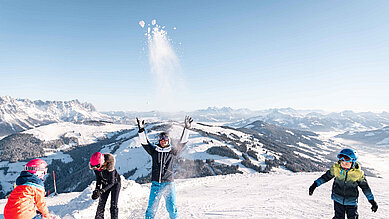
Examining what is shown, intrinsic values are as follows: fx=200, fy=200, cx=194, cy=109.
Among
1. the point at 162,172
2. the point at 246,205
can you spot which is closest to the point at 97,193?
the point at 162,172

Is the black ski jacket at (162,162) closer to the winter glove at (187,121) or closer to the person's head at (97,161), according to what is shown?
the winter glove at (187,121)

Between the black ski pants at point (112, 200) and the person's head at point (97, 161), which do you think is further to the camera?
the black ski pants at point (112, 200)

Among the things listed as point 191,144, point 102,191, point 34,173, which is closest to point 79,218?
point 102,191

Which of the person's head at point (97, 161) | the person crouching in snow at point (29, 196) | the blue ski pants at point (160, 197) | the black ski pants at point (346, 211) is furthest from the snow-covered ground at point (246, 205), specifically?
the person crouching in snow at point (29, 196)

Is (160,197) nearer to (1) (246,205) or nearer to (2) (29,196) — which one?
(2) (29,196)

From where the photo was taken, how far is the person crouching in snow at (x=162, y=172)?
596 centimetres

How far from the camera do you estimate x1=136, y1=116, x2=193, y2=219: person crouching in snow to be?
19.6 ft

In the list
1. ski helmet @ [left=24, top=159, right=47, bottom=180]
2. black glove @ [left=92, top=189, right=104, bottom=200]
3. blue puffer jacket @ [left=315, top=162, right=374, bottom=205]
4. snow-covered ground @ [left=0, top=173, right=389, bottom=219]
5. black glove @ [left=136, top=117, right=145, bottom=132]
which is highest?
black glove @ [left=136, top=117, right=145, bottom=132]

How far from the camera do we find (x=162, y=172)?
20.1 feet

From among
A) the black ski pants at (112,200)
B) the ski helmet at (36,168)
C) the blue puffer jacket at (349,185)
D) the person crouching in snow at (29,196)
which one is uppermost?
the ski helmet at (36,168)

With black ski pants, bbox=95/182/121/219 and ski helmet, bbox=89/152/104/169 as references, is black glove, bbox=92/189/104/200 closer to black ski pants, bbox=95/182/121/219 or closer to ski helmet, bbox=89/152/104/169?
black ski pants, bbox=95/182/121/219

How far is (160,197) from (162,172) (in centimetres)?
71

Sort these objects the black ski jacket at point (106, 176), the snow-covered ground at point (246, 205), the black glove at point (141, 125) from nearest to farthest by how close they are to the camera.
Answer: the black ski jacket at point (106, 176) → the black glove at point (141, 125) → the snow-covered ground at point (246, 205)

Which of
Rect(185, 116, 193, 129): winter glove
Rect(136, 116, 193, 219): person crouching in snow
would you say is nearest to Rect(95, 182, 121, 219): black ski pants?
Rect(136, 116, 193, 219): person crouching in snow
